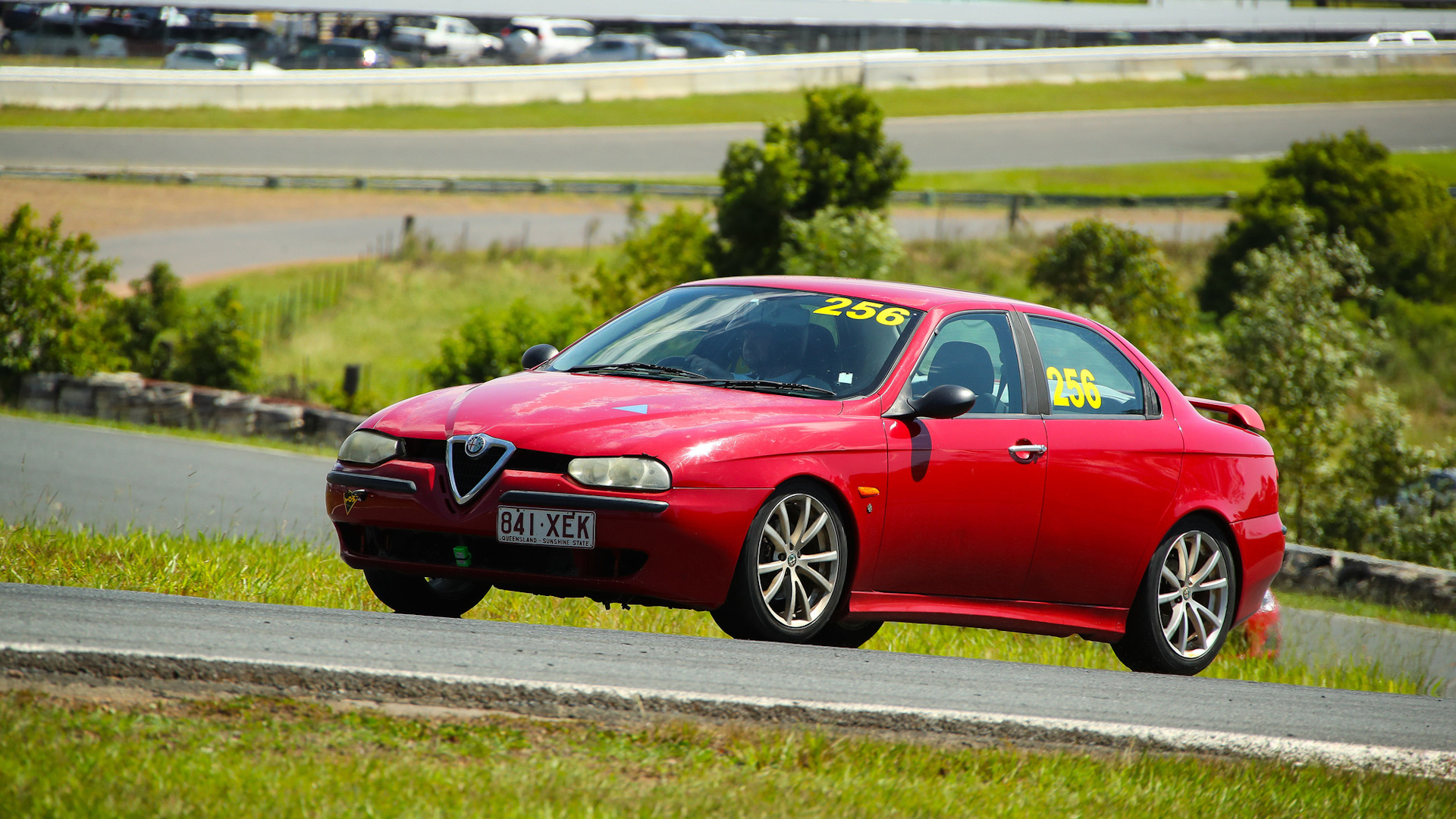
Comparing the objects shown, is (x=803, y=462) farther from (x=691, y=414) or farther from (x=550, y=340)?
(x=550, y=340)

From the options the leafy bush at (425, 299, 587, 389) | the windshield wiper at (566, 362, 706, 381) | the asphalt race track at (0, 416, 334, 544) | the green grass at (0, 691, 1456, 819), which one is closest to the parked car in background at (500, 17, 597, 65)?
the leafy bush at (425, 299, 587, 389)

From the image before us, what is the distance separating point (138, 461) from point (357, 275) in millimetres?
18297

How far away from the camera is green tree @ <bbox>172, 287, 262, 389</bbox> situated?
22.2m

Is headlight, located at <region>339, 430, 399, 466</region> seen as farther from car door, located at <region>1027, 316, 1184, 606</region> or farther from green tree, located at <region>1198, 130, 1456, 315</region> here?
green tree, located at <region>1198, 130, 1456, 315</region>

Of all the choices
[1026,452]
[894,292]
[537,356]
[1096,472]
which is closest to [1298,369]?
[1096,472]

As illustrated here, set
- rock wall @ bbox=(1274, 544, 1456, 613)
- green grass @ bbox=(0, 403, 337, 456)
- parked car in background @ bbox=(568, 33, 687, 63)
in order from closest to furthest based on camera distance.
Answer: rock wall @ bbox=(1274, 544, 1456, 613) < green grass @ bbox=(0, 403, 337, 456) < parked car in background @ bbox=(568, 33, 687, 63)

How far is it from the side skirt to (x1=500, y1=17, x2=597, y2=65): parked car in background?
52.0m

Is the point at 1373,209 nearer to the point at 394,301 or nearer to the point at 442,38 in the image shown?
the point at 394,301

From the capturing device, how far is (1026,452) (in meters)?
7.02

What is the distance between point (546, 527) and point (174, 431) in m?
14.1

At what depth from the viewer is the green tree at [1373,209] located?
36156mm

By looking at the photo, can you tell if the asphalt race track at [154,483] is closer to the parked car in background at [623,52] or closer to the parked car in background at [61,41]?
the parked car in background at [61,41]

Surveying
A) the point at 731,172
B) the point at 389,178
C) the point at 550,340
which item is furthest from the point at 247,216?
the point at 550,340

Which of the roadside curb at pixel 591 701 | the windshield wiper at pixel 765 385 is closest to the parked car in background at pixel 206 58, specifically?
the windshield wiper at pixel 765 385
